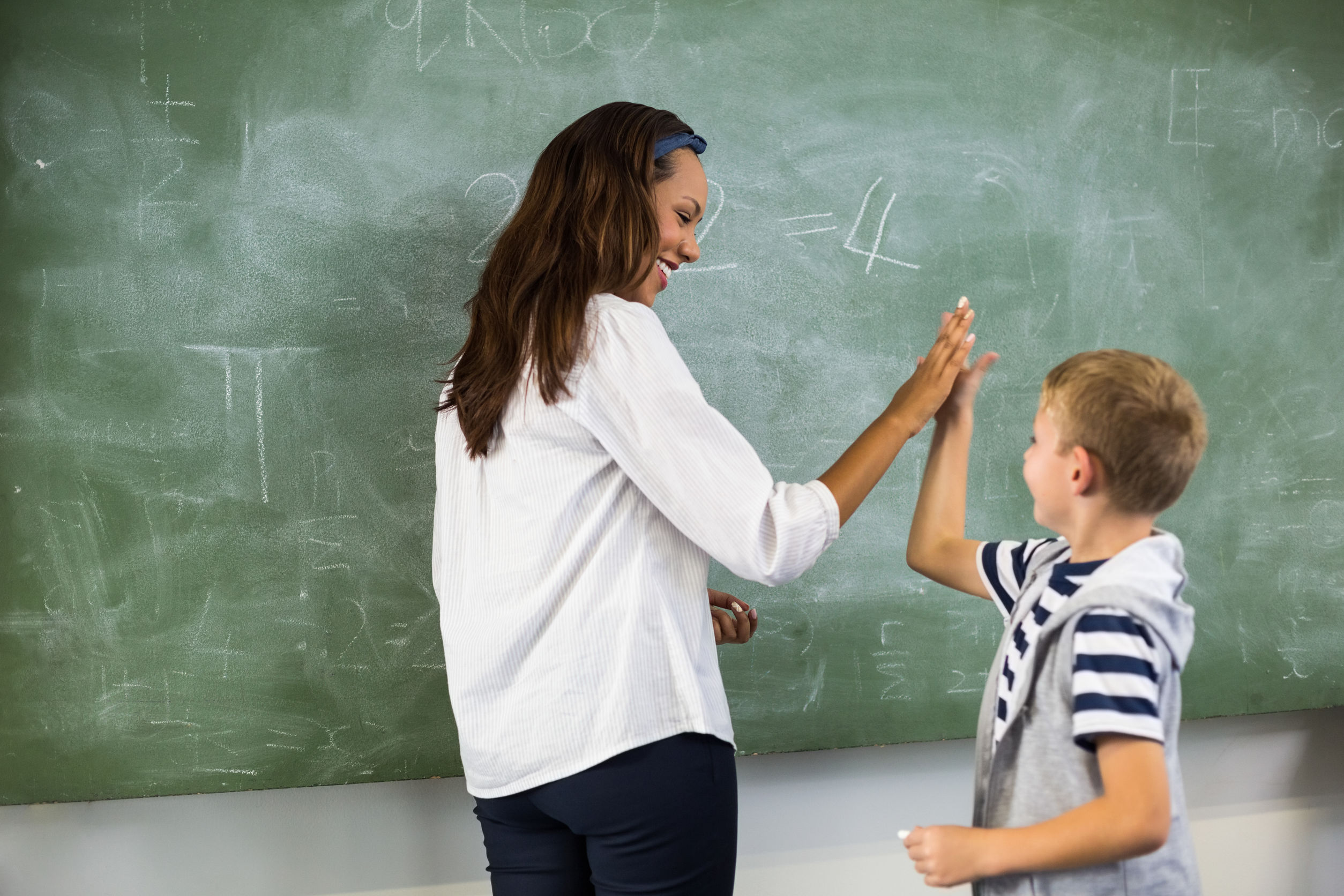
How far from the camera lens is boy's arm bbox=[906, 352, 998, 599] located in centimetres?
119

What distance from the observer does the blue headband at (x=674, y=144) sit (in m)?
1.19

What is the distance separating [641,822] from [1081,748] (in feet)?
1.49

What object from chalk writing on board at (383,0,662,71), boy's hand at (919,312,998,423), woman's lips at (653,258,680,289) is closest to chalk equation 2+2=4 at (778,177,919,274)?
chalk writing on board at (383,0,662,71)

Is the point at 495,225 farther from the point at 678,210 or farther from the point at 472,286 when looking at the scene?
the point at 678,210

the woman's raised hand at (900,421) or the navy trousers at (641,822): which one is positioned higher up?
the woman's raised hand at (900,421)

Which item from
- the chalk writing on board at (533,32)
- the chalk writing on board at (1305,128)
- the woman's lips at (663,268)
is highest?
the chalk writing on board at (533,32)

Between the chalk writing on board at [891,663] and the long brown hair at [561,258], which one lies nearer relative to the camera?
the long brown hair at [561,258]

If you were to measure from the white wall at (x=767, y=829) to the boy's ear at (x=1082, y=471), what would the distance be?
1137 millimetres

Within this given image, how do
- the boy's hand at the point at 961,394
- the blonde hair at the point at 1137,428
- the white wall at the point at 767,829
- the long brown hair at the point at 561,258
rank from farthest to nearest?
the white wall at the point at 767,829 → the boy's hand at the point at 961,394 → the long brown hair at the point at 561,258 → the blonde hair at the point at 1137,428

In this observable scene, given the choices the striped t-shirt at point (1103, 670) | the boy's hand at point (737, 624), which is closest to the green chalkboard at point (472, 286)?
the boy's hand at point (737, 624)

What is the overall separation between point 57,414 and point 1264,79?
2388 millimetres

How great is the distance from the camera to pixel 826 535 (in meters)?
1.05

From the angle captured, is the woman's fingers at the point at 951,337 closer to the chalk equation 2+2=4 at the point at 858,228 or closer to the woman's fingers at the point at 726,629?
the woman's fingers at the point at 726,629

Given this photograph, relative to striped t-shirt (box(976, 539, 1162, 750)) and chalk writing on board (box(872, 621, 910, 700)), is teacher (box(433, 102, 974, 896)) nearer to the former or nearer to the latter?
striped t-shirt (box(976, 539, 1162, 750))
